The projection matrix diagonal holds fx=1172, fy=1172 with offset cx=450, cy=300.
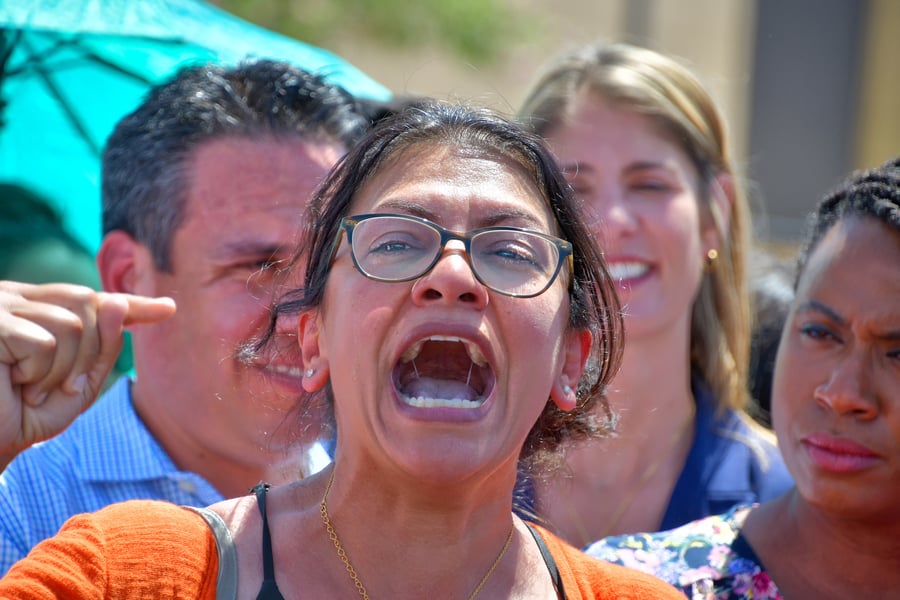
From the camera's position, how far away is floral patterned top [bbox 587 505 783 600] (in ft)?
8.25

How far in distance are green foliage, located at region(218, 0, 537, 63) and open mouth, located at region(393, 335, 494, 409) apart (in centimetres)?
692

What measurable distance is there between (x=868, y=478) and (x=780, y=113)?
8.74m

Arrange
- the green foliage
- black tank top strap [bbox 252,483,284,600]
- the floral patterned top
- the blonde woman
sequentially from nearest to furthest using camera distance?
black tank top strap [bbox 252,483,284,600] < the floral patterned top < the blonde woman < the green foliage

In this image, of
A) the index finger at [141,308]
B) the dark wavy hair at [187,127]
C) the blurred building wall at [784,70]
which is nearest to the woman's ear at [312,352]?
the index finger at [141,308]

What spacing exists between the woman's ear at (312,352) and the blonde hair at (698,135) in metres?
1.66

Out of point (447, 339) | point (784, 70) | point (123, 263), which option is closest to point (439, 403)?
point (447, 339)

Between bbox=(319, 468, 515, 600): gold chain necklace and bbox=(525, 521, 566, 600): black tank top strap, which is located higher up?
bbox=(319, 468, 515, 600): gold chain necklace

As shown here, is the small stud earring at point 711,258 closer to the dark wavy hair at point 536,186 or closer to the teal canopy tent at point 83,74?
the teal canopy tent at point 83,74

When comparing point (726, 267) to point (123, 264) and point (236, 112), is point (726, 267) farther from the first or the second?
point (123, 264)

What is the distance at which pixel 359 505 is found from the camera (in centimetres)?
201

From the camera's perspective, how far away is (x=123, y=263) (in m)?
3.13

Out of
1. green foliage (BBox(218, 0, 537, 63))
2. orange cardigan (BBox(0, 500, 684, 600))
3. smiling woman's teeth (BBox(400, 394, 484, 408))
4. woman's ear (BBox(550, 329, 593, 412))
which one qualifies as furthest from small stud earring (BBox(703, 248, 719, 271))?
green foliage (BBox(218, 0, 537, 63))

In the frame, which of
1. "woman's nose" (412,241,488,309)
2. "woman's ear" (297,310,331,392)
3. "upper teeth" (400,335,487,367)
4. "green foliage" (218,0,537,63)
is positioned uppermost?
"woman's nose" (412,241,488,309)

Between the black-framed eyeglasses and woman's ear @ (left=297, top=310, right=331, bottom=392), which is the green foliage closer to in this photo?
woman's ear @ (left=297, top=310, right=331, bottom=392)
